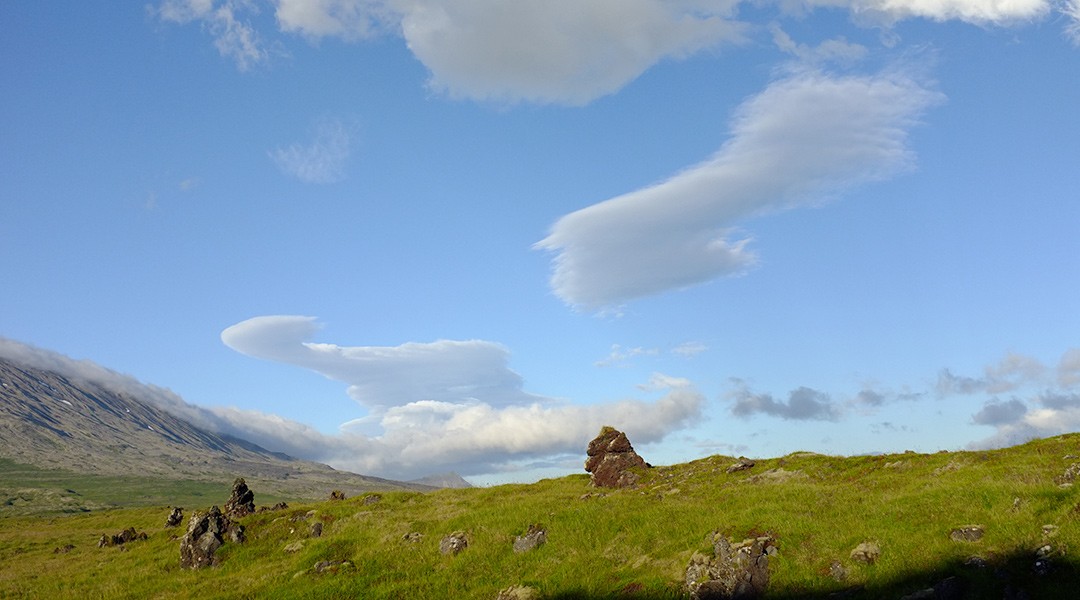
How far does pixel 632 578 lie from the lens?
26.2m

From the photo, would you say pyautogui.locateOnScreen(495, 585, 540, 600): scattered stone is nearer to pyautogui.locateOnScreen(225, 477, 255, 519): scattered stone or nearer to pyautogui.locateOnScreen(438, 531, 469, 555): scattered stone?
pyautogui.locateOnScreen(438, 531, 469, 555): scattered stone

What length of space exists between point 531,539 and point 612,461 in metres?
22.5

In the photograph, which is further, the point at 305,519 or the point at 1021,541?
the point at 305,519

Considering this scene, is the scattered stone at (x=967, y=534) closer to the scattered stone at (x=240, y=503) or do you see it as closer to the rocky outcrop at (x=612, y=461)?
the rocky outcrop at (x=612, y=461)

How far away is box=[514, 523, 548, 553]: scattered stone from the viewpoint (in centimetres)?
3209

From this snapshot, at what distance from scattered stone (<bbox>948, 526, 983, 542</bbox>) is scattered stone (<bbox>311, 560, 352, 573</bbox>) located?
27218mm

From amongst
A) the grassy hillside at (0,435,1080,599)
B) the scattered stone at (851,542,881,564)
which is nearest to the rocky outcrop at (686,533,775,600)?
the grassy hillside at (0,435,1080,599)

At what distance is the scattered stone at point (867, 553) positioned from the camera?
23288 millimetres

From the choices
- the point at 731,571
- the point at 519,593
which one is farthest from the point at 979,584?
the point at 519,593

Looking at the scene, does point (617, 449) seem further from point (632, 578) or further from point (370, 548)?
point (632, 578)

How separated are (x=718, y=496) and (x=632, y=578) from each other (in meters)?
12.7

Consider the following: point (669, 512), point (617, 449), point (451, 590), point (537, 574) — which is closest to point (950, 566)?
point (669, 512)

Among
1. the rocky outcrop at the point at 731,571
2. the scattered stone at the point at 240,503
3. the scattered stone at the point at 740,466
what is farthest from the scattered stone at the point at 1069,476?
the scattered stone at the point at 240,503

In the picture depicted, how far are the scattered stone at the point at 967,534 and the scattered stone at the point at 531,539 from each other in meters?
17.6
